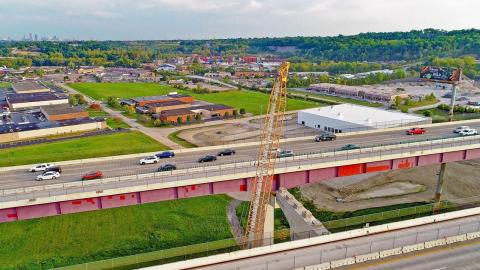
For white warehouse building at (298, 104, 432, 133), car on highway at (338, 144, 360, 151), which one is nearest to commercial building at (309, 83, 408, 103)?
white warehouse building at (298, 104, 432, 133)

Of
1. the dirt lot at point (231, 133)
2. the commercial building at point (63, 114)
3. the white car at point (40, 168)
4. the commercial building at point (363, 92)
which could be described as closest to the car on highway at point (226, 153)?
the white car at point (40, 168)

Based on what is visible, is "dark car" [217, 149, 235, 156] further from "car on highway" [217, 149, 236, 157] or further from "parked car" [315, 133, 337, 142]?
"parked car" [315, 133, 337, 142]

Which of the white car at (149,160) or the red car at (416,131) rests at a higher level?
the red car at (416,131)

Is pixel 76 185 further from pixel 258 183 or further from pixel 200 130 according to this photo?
pixel 200 130

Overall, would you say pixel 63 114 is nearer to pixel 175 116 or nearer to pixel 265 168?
pixel 175 116

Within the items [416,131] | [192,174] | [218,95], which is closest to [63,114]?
[218,95]

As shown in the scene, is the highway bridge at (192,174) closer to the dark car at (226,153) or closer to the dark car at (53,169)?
the dark car at (53,169)

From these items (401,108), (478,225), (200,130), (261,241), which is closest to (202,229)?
(261,241)
